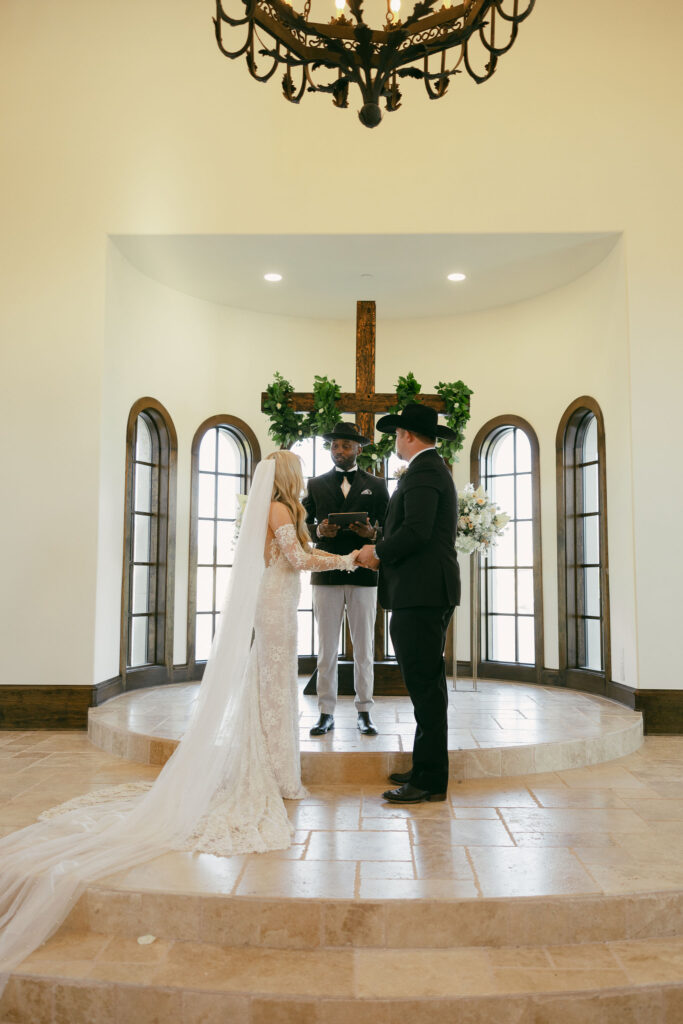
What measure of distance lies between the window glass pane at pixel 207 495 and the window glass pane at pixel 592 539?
369 cm

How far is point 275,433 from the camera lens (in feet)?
21.6

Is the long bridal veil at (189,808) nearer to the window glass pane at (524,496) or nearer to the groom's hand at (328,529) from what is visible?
the groom's hand at (328,529)

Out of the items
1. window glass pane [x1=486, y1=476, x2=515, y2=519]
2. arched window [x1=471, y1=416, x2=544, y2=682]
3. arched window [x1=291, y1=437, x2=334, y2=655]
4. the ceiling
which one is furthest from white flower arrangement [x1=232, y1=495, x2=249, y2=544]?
window glass pane [x1=486, y1=476, x2=515, y2=519]

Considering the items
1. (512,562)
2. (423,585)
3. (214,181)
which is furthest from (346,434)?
(512,562)

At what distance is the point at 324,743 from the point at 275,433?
2.70 m

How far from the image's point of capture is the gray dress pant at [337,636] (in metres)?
5.13

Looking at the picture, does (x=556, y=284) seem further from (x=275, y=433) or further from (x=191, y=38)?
(x=191, y=38)

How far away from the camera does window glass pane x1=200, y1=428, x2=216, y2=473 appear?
8.14 metres

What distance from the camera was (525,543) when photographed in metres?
8.12

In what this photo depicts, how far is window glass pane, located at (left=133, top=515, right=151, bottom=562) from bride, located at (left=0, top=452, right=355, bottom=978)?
3343 mm

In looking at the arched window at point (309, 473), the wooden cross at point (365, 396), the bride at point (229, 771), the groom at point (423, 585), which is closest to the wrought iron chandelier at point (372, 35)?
the groom at point (423, 585)

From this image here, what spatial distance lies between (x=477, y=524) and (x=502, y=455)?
5.77 ft

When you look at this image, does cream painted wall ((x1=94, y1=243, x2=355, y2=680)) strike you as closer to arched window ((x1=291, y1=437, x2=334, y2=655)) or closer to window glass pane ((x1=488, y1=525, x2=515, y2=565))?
arched window ((x1=291, y1=437, x2=334, y2=655))

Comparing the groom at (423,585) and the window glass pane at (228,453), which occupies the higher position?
the window glass pane at (228,453)
